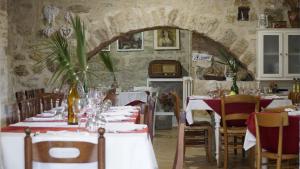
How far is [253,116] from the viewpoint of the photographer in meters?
4.67

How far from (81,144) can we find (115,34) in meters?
5.39

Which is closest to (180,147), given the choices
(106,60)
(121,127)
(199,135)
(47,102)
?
(121,127)

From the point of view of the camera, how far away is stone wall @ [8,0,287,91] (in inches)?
302

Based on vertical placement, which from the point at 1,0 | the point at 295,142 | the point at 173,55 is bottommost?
the point at 295,142

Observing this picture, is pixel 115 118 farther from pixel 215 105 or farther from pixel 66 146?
pixel 215 105

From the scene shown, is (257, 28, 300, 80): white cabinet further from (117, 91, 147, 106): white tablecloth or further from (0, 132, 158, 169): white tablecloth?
(0, 132, 158, 169): white tablecloth

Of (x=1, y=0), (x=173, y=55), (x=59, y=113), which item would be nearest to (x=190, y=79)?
(x=173, y=55)

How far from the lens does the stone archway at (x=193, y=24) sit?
767 centimetres

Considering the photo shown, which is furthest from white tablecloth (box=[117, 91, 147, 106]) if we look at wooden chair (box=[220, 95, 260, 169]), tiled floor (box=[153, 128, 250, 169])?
wooden chair (box=[220, 95, 260, 169])

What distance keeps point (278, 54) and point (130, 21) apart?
236 centimetres

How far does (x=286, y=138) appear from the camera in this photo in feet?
14.8

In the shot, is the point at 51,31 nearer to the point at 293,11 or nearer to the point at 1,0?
the point at 1,0

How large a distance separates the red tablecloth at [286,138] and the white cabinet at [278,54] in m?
3.01

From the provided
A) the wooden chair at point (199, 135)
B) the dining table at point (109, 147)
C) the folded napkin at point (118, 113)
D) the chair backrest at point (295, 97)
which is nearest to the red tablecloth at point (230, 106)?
the wooden chair at point (199, 135)
